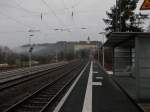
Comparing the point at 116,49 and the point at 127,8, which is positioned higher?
the point at 127,8

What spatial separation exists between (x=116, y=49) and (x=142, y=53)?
14.0 metres

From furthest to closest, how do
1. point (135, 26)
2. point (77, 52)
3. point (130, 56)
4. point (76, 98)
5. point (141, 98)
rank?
point (77, 52) < point (135, 26) < point (130, 56) < point (76, 98) < point (141, 98)

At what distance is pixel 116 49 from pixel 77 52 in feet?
Answer: 480

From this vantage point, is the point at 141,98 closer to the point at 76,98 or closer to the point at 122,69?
the point at 76,98

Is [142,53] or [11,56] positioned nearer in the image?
[142,53]

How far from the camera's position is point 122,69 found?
97.1 feet

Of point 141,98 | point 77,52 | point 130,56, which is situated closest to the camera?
point 141,98

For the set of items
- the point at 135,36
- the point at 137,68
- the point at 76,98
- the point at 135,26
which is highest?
the point at 135,26

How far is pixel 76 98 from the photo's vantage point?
1744 centimetres

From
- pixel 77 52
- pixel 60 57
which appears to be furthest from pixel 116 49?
pixel 77 52

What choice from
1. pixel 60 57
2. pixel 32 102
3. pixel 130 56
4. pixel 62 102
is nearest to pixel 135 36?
pixel 62 102

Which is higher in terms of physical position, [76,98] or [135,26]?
[135,26]

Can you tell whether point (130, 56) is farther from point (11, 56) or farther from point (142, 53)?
point (11, 56)

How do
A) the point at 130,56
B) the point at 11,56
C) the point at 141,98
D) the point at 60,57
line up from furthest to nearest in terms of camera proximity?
the point at 60,57
the point at 11,56
the point at 130,56
the point at 141,98
